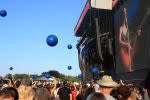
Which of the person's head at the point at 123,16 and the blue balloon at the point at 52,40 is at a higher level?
the person's head at the point at 123,16

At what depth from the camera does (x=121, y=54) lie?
1917 centimetres

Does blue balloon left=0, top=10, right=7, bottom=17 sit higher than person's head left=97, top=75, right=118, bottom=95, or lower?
higher

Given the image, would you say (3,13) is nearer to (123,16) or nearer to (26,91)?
(123,16)

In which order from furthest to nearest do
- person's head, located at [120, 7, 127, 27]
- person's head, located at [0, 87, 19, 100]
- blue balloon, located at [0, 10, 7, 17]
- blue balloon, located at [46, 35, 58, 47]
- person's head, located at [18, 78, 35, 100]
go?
person's head, located at [120, 7, 127, 27] → blue balloon, located at [0, 10, 7, 17] → blue balloon, located at [46, 35, 58, 47] → person's head, located at [18, 78, 35, 100] → person's head, located at [0, 87, 19, 100]

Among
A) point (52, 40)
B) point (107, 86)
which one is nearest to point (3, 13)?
point (52, 40)

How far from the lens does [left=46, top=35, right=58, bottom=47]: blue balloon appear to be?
41.1ft

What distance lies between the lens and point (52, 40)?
12.5 metres

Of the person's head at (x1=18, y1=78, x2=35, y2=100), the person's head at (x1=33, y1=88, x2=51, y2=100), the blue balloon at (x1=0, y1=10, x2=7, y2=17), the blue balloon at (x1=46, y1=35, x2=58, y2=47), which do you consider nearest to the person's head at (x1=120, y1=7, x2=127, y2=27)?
the blue balloon at (x1=0, y1=10, x2=7, y2=17)

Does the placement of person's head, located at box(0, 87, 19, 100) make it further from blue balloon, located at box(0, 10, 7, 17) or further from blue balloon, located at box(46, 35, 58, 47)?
blue balloon, located at box(0, 10, 7, 17)

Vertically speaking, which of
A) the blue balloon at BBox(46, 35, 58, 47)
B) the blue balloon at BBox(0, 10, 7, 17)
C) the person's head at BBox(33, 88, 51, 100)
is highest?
the blue balloon at BBox(0, 10, 7, 17)

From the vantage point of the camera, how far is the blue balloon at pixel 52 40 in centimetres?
1252

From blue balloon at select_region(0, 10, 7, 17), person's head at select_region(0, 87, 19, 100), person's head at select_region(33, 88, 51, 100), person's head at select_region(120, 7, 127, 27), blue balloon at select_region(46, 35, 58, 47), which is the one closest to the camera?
person's head at select_region(0, 87, 19, 100)

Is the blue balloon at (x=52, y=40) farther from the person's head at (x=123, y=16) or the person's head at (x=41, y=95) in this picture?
the person's head at (x=123, y=16)

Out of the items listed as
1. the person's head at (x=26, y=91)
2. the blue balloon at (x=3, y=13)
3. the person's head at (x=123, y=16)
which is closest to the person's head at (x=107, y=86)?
the person's head at (x=26, y=91)
